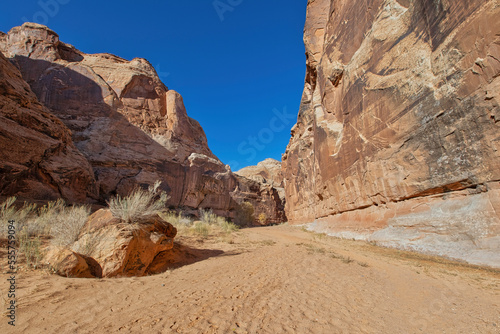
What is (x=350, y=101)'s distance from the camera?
13102mm

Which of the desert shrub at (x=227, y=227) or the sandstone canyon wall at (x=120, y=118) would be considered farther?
the sandstone canyon wall at (x=120, y=118)

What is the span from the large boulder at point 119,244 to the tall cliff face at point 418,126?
27.8ft

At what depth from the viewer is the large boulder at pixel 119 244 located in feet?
15.1

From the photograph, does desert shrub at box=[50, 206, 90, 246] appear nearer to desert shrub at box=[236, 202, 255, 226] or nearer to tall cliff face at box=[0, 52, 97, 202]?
tall cliff face at box=[0, 52, 97, 202]

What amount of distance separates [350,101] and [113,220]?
13440 millimetres

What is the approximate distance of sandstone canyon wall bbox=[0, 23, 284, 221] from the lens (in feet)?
80.9

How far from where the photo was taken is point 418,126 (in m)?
8.42

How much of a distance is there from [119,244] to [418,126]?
35.3 ft

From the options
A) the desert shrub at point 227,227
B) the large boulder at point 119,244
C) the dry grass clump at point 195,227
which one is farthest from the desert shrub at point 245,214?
the large boulder at point 119,244

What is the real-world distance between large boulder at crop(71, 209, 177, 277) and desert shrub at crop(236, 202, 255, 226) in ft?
105

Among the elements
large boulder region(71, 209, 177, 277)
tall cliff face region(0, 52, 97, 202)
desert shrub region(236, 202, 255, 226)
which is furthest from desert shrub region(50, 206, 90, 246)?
desert shrub region(236, 202, 255, 226)

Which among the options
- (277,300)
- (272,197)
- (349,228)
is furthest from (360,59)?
(272,197)

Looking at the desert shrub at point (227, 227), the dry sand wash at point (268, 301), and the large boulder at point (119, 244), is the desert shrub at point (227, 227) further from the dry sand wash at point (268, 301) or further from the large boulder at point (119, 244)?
the dry sand wash at point (268, 301)

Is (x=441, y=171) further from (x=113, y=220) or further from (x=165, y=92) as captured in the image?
(x=165, y=92)
